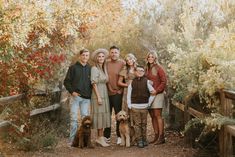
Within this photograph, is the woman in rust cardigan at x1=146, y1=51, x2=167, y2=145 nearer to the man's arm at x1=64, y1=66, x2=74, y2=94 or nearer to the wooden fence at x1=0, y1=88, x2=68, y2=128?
the man's arm at x1=64, y1=66, x2=74, y2=94

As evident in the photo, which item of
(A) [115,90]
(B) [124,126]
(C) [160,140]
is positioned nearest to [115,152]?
(B) [124,126]

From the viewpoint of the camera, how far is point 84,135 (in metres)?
9.38

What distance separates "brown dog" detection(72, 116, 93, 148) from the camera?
30.2 ft

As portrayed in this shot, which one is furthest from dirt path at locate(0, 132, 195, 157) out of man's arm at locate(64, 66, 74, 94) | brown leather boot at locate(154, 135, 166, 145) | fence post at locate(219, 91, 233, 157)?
fence post at locate(219, 91, 233, 157)

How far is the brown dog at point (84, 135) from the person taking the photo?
30.2 feet

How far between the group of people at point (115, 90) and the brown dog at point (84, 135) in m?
0.26

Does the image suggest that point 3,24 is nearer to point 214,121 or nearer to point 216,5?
point 214,121

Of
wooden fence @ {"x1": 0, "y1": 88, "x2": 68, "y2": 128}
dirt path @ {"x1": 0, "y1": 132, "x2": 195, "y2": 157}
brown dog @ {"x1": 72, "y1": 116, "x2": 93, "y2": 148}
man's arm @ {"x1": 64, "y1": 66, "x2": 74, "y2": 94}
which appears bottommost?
dirt path @ {"x1": 0, "y1": 132, "x2": 195, "y2": 157}

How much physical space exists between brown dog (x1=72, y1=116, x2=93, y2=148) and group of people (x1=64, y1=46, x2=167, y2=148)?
0.86 feet

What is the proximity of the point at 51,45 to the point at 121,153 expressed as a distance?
311 centimetres

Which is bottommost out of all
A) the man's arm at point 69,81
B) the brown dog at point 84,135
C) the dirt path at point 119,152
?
the dirt path at point 119,152

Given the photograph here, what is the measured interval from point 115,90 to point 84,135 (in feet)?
3.92

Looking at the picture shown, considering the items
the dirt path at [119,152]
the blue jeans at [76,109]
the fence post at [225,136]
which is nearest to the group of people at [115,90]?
the blue jeans at [76,109]

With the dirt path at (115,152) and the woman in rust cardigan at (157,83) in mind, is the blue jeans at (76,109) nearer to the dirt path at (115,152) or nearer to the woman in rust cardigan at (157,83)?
the dirt path at (115,152)
